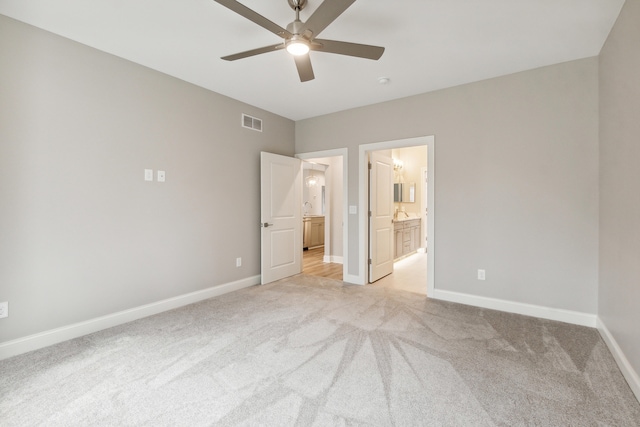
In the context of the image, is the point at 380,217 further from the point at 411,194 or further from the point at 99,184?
the point at 99,184

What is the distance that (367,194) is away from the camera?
14.2 feet

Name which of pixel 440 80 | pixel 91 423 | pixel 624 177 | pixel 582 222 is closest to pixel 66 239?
pixel 91 423

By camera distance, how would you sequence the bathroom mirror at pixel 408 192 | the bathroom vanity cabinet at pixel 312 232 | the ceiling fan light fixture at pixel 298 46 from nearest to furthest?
the ceiling fan light fixture at pixel 298 46, the bathroom mirror at pixel 408 192, the bathroom vanity cabinet at pixel 312 232

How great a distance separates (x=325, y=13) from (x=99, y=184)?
2.52 metres

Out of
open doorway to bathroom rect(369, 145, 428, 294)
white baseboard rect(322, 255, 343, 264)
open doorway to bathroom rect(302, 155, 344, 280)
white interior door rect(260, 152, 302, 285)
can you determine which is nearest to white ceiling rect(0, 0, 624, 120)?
white interior door rect(260, 152, 302, 285)

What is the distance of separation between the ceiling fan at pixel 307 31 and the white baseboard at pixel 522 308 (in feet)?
9.43

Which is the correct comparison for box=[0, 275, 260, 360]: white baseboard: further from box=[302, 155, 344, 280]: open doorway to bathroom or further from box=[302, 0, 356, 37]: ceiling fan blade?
box=[302, 0, 356, 37]: ceiling fan blade

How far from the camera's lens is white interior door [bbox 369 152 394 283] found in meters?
4.38

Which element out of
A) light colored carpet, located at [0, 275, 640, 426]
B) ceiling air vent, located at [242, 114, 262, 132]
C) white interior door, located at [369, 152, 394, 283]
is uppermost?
ceiling air vent, located at [242, 114, 262, 132]

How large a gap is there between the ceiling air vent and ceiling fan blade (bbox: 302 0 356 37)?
95.8 inches

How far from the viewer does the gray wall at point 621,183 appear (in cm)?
187

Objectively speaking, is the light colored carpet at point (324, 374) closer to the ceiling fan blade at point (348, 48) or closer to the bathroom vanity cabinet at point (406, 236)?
the ceiling fan blade at point (348, 48)

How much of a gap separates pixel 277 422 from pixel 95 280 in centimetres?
228

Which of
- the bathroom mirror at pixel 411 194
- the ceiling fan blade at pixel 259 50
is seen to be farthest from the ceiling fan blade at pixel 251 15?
the bathroom mirror at pixel 411 194
